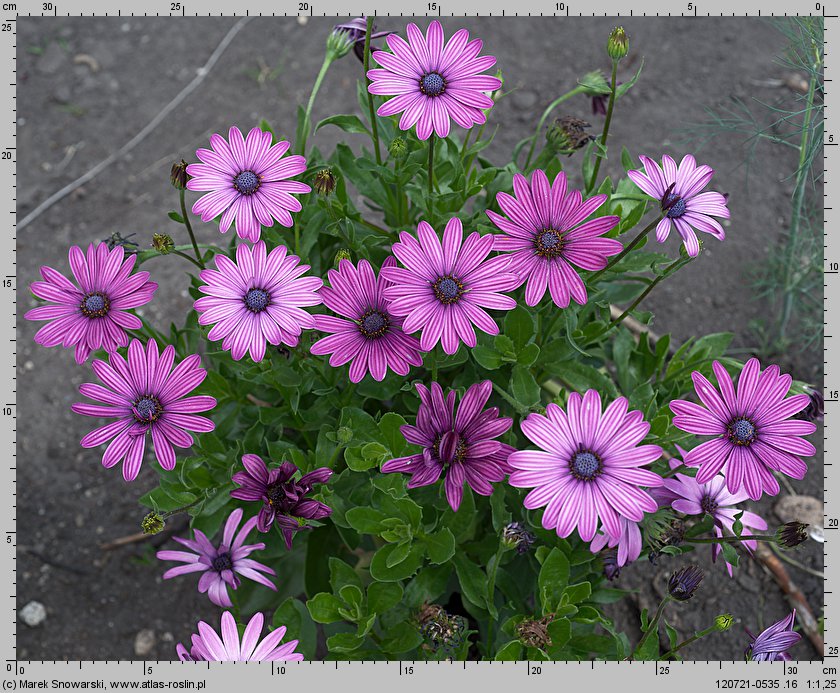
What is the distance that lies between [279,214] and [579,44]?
206cm

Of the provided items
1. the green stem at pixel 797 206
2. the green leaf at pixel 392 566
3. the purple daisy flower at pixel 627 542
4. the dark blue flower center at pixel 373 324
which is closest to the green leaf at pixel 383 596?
the green leaf at pixel 392 566

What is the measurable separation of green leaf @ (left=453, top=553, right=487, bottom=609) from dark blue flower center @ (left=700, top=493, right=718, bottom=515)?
436 millimetres

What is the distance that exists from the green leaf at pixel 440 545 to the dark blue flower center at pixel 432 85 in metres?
0.76

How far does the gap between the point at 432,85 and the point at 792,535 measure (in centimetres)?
98

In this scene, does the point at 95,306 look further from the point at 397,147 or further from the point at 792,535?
the point at 792,535

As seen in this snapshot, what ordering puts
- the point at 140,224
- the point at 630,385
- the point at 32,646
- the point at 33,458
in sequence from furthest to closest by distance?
1. the point at 140,224
2. the point at 33,458
3. the point at 32,646
4. the point at 630,385

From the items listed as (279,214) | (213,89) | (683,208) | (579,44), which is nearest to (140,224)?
(213,89)

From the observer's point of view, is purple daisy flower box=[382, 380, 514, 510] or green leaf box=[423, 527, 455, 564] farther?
green leaf box=[423, 527, 455, 564]

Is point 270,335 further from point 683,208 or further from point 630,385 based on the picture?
point 630,385

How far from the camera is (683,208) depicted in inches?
52.6

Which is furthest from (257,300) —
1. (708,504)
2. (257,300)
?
(708,504)

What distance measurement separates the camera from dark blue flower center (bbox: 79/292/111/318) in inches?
52.1

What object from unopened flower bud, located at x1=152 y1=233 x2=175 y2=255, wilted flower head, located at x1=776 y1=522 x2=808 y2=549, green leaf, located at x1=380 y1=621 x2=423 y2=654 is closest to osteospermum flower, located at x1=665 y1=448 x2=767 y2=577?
wilted flower head, located at x1=776 y1=522 x2=808 y2=549

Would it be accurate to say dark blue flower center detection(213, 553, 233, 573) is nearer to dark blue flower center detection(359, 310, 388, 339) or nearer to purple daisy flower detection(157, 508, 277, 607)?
purple daisy flower detection(157, 508, 277, 607)
